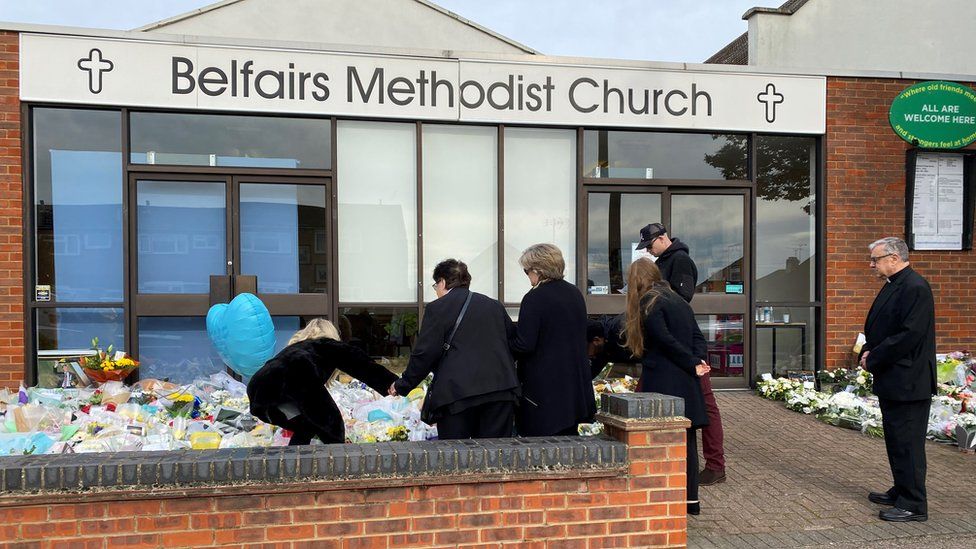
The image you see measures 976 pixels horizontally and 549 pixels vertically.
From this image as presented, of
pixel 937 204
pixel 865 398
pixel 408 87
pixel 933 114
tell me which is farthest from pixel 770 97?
pixel 408 87

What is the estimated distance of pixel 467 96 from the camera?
834 centimetres

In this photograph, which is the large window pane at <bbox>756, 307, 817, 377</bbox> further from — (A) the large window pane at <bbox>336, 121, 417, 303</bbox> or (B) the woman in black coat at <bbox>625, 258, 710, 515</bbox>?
(B) the woman in black coat at <bbox>625, 258, 710, 515</bbox>

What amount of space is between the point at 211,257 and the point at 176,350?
3.55 ft

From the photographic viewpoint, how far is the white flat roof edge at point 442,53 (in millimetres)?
7504

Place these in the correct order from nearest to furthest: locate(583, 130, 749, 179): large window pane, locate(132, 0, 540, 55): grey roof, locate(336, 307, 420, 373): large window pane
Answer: locate(336, 307, 420, 373): large window pane, locate(583, 130, 749, 179): large window pane, locate(132, 0, 540, 55): grey roof

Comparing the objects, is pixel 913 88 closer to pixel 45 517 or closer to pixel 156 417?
pixel 156 417

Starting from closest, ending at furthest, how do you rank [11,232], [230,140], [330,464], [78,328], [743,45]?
[330,464] → [11,232] → [78,328] → [230,140] → [743,45]

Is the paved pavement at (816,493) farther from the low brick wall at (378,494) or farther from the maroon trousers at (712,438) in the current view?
the low brick wall at (378,494)

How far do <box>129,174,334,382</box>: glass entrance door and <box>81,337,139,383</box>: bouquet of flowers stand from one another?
12.9 inches

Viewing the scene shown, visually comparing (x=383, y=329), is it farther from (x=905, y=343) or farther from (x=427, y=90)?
(x=905, y=343)

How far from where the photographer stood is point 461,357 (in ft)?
13.5

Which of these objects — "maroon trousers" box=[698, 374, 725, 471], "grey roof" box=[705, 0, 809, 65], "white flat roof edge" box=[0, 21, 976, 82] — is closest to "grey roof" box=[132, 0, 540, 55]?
"grey roof" box=[705, 0, 809, 65]

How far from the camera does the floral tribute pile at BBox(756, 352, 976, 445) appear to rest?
6.70 m

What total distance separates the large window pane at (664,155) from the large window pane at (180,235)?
4.28 m
